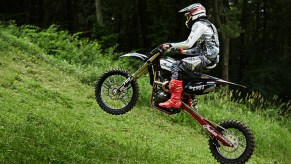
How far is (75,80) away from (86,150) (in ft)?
21.1

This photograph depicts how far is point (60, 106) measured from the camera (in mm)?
11578

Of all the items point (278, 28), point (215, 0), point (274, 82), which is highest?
point (215, 0)

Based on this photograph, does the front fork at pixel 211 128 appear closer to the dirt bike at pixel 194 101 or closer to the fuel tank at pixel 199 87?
the dirt bike at pixel 194 101

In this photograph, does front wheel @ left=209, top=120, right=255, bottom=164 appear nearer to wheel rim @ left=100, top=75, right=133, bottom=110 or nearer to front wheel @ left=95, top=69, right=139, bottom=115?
front wheel @ left=95, top=69, right=139, bottom=115

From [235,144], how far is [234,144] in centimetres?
2

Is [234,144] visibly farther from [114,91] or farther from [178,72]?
[114,91]

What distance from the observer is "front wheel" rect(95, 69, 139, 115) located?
8688 millimetres

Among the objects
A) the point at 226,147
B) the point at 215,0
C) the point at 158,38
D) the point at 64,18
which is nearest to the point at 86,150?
the point at 226,147

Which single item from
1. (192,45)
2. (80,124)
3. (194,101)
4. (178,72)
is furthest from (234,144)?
(80,124)

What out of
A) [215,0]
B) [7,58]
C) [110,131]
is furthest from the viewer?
[215,0]

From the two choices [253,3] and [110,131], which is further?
[253,3]

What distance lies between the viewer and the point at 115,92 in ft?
28.5

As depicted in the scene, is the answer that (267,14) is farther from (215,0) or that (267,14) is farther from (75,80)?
(75,80)

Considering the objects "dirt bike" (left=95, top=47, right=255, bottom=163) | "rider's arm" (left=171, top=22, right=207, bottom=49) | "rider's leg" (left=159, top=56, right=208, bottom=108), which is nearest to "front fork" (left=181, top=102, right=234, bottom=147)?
"dirt bike" (left=95, top=47, right=255, bottom=163)
